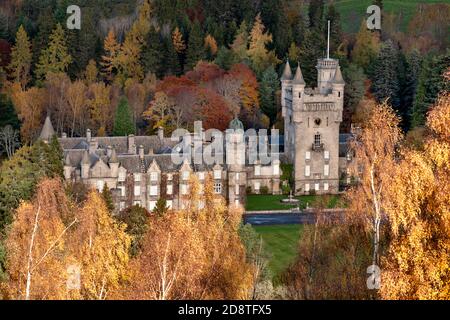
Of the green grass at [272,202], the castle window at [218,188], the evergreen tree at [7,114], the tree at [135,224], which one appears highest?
the evergreen tree at [7,114]

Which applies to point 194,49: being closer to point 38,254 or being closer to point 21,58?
point 21,58

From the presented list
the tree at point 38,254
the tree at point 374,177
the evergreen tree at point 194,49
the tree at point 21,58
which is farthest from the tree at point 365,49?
the tree at point 374,177

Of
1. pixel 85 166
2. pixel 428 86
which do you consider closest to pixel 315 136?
pixel 428 86

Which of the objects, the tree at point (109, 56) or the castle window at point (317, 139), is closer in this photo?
the castle window at point (317, 139)

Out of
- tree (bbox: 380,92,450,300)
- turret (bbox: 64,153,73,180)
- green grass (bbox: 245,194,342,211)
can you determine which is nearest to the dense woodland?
tree (bbox: 380,92,450,300)

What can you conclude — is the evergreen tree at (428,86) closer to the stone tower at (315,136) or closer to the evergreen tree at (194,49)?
the stone tower at (315,136)

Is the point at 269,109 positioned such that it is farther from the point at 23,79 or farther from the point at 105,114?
the point at 23,79
